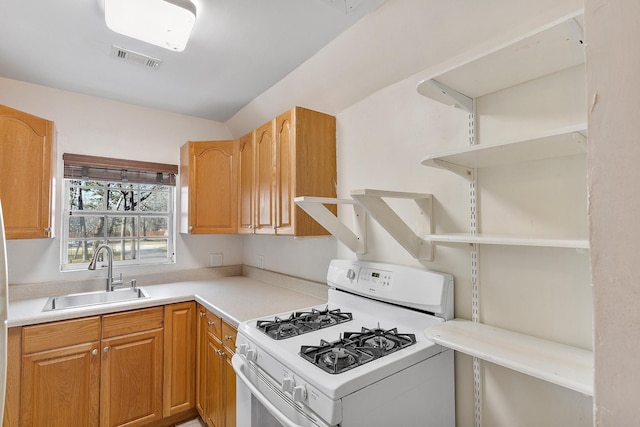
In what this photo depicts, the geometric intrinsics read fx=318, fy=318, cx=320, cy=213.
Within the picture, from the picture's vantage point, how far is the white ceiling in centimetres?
151

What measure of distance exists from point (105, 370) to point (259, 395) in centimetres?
137

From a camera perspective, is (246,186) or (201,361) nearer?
(201,361)

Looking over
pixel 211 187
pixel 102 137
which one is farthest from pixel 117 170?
pixel 211 187

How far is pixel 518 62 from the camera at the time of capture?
105 centimetres

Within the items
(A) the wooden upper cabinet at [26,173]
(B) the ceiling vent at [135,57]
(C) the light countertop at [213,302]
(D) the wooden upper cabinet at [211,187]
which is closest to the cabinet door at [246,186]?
(D) the wooden upper cabinet at [211,187]

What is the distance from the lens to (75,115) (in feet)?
8.18

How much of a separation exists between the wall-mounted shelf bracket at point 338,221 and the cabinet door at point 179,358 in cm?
133

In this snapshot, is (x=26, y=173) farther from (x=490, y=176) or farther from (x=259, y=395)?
(x=490, y=176)

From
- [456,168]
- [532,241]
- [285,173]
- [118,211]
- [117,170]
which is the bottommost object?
[532,241]

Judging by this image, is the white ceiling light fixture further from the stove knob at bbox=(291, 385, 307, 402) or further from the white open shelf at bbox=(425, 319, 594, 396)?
the white open shelf at bbox=(425, 319, 594, 396)

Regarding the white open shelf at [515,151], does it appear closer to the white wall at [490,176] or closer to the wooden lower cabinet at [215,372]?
the white wall at [490,176]

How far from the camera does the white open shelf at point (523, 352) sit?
2.79 feet

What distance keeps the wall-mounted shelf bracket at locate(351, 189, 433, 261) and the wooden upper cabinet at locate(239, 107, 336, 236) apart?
667 millimetres

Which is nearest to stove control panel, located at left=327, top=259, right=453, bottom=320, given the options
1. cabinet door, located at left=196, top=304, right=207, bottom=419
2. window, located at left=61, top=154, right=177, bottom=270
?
cabinet door, located at left=196, top=304, right=207, bottom=419
